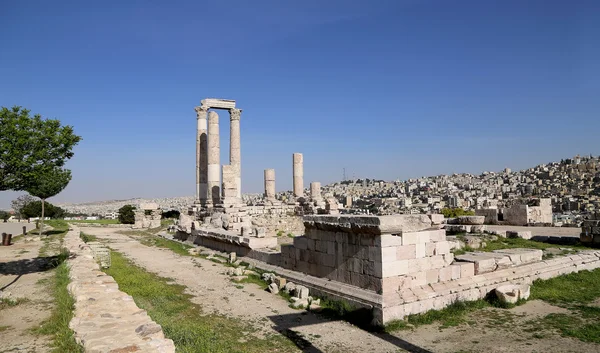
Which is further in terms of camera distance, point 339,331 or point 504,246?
point 504,246

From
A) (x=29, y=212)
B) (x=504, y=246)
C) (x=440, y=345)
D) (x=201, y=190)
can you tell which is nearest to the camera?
(x=440, y=345)

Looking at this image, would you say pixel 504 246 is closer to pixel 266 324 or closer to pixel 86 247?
pixel 266 324

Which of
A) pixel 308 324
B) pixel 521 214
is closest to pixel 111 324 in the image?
pixel 308 324

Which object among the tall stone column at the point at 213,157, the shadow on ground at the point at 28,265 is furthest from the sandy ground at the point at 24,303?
the tall stone column at the point at 213,157

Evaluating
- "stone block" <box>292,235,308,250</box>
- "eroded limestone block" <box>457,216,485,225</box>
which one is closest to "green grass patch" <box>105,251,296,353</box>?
"stone block" <box>292,235,308,250</box>

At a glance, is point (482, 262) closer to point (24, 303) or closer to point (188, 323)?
point (188, 323)

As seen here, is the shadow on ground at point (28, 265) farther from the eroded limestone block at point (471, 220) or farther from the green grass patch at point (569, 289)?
→ the eroded limestone block at point (471, 220)

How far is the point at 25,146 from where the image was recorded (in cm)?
947

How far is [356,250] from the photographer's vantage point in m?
7.71

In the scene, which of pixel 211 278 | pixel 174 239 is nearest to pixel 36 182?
pixel 211 278

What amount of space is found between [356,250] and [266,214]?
19.6 meters

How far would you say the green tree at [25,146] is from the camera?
8.99 m

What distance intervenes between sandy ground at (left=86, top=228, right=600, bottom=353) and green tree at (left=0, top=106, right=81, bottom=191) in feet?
15.3

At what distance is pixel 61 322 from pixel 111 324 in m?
2.24
